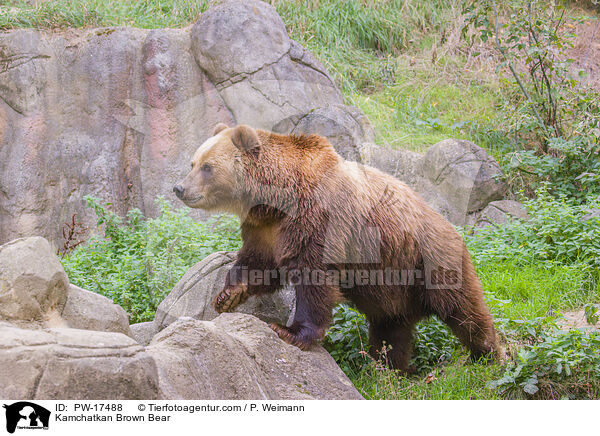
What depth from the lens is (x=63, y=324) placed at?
3.95 metres

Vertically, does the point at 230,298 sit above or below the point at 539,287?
above

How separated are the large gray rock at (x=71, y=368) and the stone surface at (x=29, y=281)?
0.90 meters

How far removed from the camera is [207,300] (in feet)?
17.4

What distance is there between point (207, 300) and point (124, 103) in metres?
5.08

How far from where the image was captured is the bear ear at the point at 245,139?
4.80 m

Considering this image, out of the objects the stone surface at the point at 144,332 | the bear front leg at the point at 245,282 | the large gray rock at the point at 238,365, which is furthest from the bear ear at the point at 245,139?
the stone surface at the point at 144,332

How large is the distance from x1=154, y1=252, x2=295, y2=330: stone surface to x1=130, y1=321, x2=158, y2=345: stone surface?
0.09m

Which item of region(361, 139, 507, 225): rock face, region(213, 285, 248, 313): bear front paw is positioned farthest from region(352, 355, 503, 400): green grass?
region(361, 139, 507, 225): rock face

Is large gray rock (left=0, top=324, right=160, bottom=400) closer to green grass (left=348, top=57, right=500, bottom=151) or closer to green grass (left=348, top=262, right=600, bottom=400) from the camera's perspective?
green grass (left=348, top=262, right=600, bottom=400)

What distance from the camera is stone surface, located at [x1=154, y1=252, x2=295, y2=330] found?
5262 millimetres

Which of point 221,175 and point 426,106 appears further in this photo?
point 426,106
